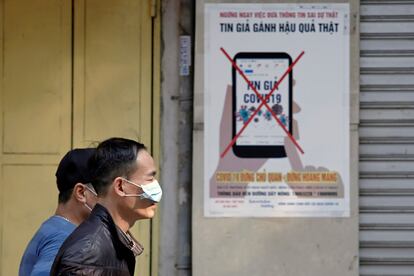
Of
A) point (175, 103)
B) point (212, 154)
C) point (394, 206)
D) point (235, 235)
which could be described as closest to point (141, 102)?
point (175, 103)

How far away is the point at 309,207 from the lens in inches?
234

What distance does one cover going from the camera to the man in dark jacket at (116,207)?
9.37 ft

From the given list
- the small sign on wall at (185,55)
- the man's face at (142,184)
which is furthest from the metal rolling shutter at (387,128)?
the man's face at (142,184)

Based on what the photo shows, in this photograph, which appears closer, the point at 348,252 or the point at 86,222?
the point at 86,222

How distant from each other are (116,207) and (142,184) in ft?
0.39

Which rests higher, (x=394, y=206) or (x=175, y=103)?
(x=175, y=103)

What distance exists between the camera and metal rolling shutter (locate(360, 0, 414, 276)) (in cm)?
605

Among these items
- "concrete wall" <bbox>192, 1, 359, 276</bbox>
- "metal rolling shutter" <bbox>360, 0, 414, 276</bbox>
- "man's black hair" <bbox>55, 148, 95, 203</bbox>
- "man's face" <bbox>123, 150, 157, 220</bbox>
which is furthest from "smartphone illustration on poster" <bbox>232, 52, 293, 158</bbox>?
"man's face" <bbox>123, 150, 157, 220</bbox>

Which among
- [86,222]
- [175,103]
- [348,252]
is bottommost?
[348,252]

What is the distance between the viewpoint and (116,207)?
3.01 metres

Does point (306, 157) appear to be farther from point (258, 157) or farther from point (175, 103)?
point (175, 103)

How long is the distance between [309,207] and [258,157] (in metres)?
0.48

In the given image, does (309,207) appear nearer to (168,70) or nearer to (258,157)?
(258,157)

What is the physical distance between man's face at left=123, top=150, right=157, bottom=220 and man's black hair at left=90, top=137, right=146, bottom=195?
0.8 inches
